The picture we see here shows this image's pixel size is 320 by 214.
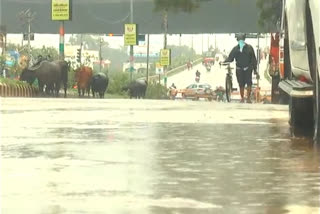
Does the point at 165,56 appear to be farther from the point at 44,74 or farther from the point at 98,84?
the point at 44,74

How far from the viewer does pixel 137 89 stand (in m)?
44.0

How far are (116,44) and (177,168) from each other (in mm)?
63455

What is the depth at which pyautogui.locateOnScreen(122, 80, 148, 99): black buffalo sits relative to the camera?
43406mm

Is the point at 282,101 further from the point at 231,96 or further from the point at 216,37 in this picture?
the point at 216,37

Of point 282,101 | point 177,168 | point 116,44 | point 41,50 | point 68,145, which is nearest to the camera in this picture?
point 177,168

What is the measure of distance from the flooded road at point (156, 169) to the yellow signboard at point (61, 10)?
20.8 meters

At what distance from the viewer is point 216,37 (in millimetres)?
60688

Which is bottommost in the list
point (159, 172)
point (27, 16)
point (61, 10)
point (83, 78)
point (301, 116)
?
point (159, 172)

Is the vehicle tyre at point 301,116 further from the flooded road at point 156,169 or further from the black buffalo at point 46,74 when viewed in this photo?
the black buffalo at point 46,74

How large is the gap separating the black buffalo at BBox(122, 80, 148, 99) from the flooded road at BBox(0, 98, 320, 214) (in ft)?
105

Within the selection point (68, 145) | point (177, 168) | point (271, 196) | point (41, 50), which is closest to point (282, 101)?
point (68, 145)

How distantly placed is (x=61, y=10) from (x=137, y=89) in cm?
1299

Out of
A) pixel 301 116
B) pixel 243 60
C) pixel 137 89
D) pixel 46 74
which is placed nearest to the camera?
pixel 301 116

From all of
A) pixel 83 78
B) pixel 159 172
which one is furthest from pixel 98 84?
pixel 159 172
